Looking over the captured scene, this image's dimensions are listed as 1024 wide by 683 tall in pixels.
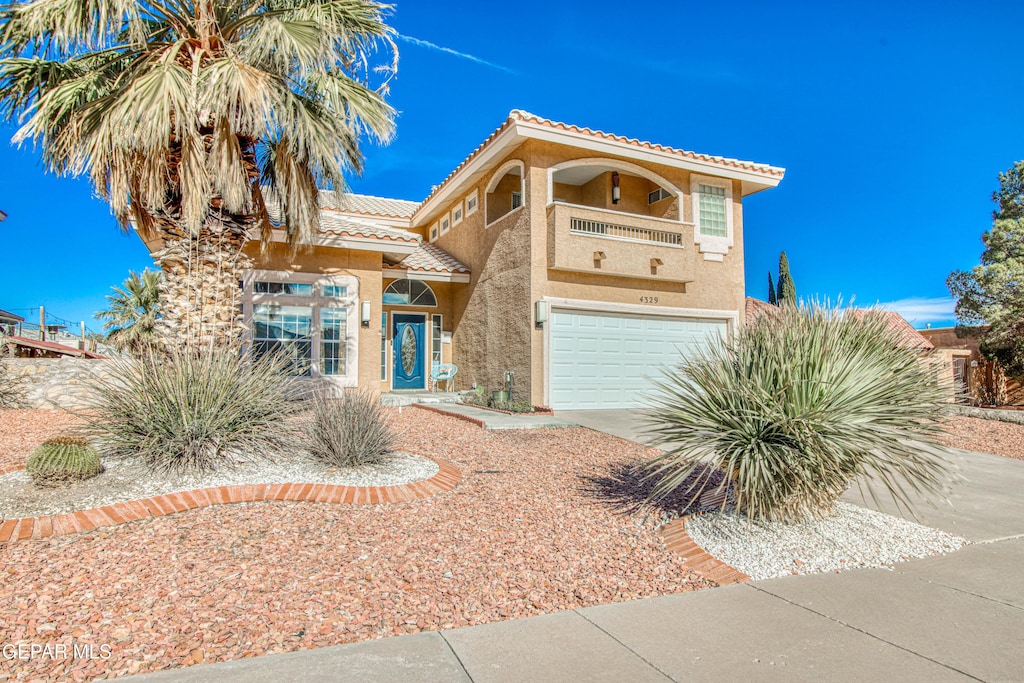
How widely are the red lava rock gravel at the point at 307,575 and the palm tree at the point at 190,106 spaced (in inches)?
189

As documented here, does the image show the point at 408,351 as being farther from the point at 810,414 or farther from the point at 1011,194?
the point at 1011,194

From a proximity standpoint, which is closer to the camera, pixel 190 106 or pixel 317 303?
pixel 190 106

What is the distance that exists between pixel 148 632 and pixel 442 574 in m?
1.73

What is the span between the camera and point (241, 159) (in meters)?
9.04

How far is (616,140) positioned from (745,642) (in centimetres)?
1191

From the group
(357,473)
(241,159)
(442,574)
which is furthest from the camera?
(241,159)

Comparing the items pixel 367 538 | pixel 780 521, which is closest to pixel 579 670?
pixel 367 538

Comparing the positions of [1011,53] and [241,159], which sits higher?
[1011,53]

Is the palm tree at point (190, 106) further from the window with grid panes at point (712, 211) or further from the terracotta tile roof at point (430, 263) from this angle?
the window with grid panes at point (712, 211)

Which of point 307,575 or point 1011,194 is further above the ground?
point 1011,194

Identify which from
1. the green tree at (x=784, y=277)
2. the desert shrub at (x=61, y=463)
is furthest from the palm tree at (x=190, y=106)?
the green tree at (x=784, y=277)

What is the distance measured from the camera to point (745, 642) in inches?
129

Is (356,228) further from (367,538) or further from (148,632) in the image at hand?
(148,632)

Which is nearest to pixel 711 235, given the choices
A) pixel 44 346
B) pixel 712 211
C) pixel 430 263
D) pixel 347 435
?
pixel 712 211
